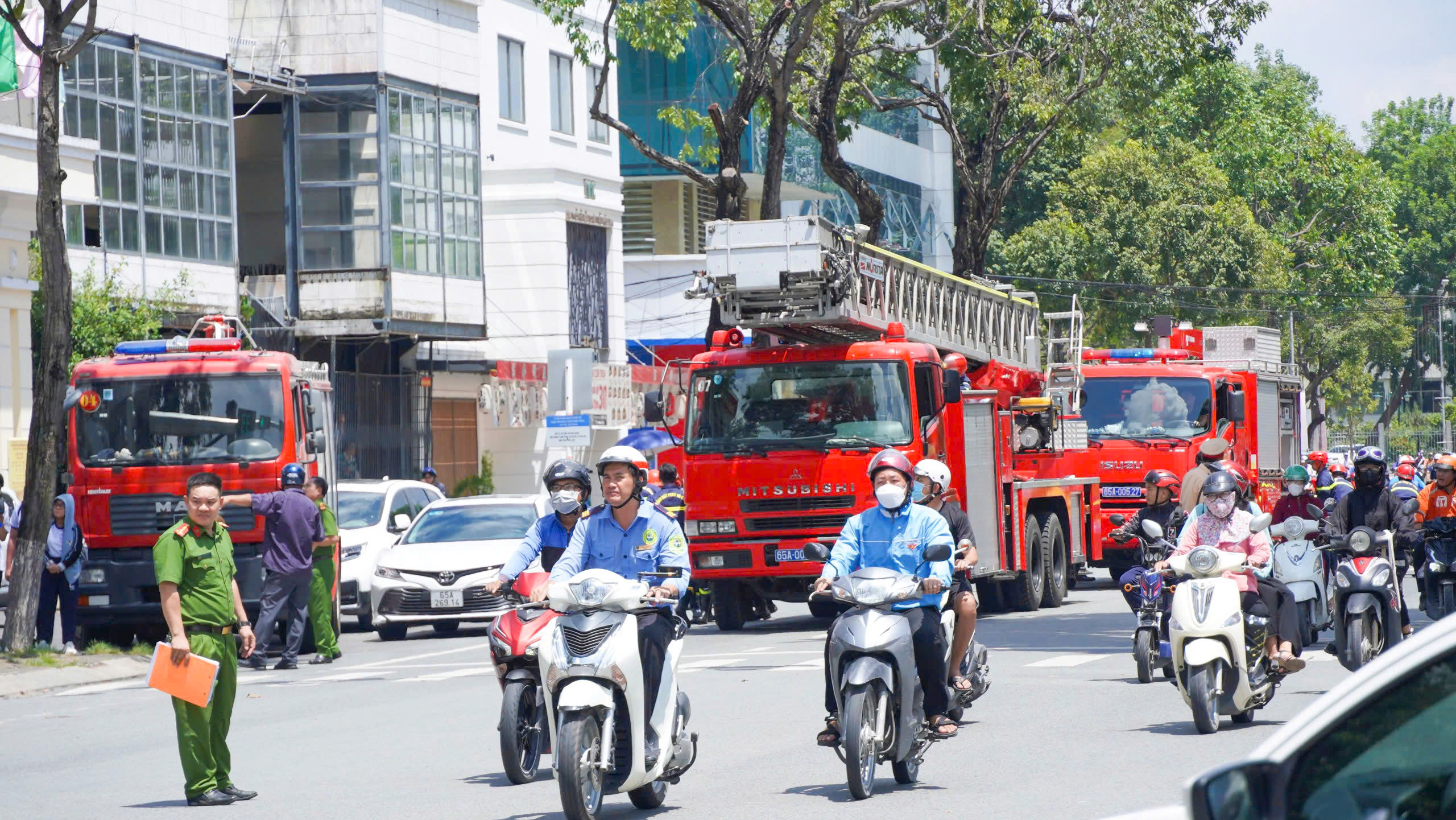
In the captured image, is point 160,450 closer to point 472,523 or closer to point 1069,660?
point 472,523

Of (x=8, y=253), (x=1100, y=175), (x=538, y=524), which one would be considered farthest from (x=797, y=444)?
(x=1100, y=175)

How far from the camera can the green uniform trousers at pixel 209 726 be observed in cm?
912

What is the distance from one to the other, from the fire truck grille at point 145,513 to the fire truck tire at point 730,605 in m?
4.43

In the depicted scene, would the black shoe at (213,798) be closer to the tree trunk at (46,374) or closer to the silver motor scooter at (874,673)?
the silver motor scooter at (874,673)

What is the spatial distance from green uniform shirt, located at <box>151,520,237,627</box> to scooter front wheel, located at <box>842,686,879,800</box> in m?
3.09

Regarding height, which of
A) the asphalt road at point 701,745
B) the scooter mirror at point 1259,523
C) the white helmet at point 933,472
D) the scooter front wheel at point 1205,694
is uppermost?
the white helmet at point 933,472

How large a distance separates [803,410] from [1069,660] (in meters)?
3.95

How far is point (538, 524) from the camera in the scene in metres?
10.0

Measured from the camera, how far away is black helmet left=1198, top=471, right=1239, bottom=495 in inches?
428

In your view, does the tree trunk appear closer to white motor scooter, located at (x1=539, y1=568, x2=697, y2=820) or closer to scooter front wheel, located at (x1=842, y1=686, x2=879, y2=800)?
white motor scooter, located at (x1=539, y1=568, x2=697, y2=820)

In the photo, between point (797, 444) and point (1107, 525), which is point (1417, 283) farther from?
point (797, 444)

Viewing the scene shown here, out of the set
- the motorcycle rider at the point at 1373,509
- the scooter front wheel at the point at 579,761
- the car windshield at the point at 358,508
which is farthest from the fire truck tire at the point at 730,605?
the scooter front wheel at the point at 579,761

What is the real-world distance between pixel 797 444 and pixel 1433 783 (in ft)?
48.1

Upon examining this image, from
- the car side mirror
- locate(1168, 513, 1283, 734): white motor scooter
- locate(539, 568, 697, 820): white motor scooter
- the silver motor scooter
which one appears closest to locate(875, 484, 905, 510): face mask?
the silver motor scooter
